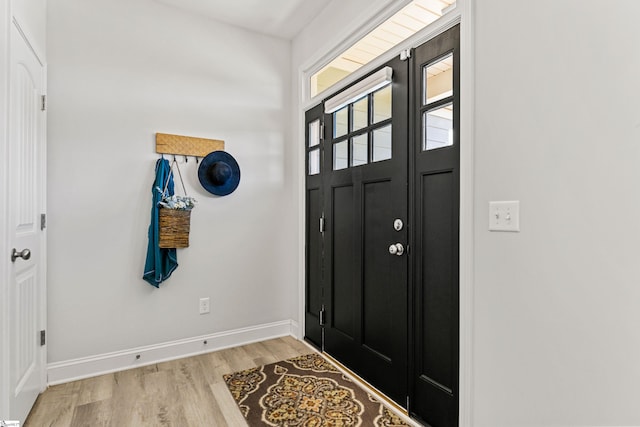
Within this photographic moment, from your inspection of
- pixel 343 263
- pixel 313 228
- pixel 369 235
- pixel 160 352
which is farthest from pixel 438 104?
pixel 160 352

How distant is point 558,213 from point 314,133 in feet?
6.41

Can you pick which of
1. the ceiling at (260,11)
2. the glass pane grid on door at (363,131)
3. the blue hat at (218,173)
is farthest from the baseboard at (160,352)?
the ceiling at (260,11)

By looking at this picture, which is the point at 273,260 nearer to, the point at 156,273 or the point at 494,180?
the point at 156,273

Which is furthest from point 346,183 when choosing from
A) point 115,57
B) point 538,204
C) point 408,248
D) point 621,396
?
point 115,57

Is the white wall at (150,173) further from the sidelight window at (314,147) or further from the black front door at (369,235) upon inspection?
the black front door at (369,235)

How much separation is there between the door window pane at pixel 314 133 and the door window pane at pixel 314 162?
0.07 meters

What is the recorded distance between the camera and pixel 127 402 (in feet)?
6.53

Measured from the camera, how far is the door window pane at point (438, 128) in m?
1.64

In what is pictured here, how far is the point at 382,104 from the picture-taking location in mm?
2061

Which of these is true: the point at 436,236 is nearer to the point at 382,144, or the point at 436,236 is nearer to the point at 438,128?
the point at 438,128

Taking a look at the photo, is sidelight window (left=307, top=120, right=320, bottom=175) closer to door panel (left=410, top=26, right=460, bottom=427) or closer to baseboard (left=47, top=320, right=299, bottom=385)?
door panel (left=410, top=26, right=460, bottom=427)

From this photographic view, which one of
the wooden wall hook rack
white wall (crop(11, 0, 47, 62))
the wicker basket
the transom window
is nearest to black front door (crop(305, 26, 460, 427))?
the transom window

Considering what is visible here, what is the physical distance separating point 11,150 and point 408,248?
197cm

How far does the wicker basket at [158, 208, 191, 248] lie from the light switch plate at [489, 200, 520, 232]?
202 centimetres
